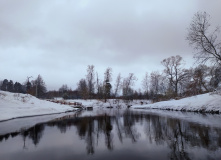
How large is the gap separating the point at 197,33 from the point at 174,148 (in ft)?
Result: 58.1

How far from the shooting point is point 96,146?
24.2ft

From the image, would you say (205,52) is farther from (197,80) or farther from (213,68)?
(197,80)

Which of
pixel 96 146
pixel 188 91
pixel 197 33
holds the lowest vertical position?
pixel 96 146

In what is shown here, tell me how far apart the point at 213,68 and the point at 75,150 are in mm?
19090

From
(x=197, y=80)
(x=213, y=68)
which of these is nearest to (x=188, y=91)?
(x=197, y=80)

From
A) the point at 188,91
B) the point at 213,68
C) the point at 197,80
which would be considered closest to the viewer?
the point at 213,68

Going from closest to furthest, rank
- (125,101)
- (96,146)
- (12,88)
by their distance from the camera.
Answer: (96,146) < (125,101) < (12,88)

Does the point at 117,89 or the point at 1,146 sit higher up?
the point at 117,89

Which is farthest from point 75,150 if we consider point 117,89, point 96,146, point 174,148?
point 117,89

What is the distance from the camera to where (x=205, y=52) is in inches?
780

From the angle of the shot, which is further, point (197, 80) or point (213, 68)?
point (197, 80)

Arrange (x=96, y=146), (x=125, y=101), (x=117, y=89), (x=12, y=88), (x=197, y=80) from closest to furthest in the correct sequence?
(x=96, y=146) → (x=197, y=80) → (x=125, y=101) → (x=117, y=89) → (x=12, y=88)

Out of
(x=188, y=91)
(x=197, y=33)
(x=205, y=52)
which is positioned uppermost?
(x=197, y=33)

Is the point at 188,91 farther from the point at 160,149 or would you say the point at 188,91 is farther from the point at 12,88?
the point at 12,88
